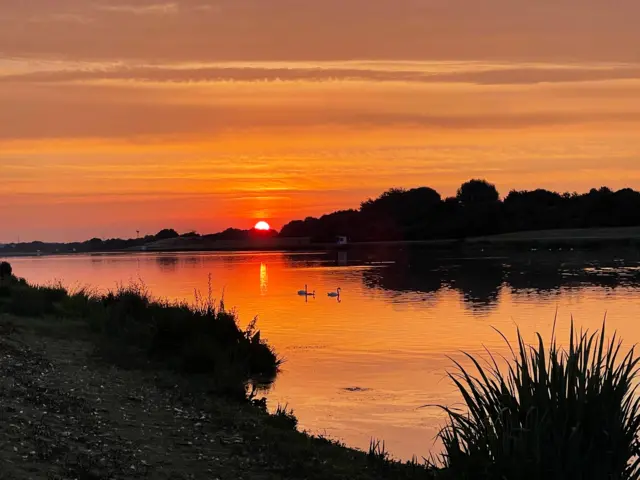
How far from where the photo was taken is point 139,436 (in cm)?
857

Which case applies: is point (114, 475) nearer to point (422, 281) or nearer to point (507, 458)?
point (507, 458)

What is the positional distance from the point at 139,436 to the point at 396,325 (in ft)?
49.6

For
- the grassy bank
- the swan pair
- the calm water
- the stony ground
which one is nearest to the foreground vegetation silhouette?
the grassy bank

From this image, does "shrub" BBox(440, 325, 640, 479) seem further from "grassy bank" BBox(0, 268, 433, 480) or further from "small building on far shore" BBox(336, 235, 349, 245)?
"small building on far shore" BBox(336, 235, 349, 245)

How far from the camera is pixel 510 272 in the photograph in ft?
154

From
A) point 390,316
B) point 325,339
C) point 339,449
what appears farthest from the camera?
point 390,316

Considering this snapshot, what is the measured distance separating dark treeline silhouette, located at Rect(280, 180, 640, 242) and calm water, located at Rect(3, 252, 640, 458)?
73.2m

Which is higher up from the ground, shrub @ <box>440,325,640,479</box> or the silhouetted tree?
the silhouetted tree

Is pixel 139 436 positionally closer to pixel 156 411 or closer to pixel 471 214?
pixel 156 411

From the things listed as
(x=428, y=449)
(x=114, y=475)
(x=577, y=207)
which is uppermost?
(x=577, y=207)

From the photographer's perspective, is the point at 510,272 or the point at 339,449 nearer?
the point at 339,449

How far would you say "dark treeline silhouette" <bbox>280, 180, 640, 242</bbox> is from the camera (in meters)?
117

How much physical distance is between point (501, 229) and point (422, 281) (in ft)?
286

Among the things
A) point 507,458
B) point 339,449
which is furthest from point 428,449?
point 507,458
